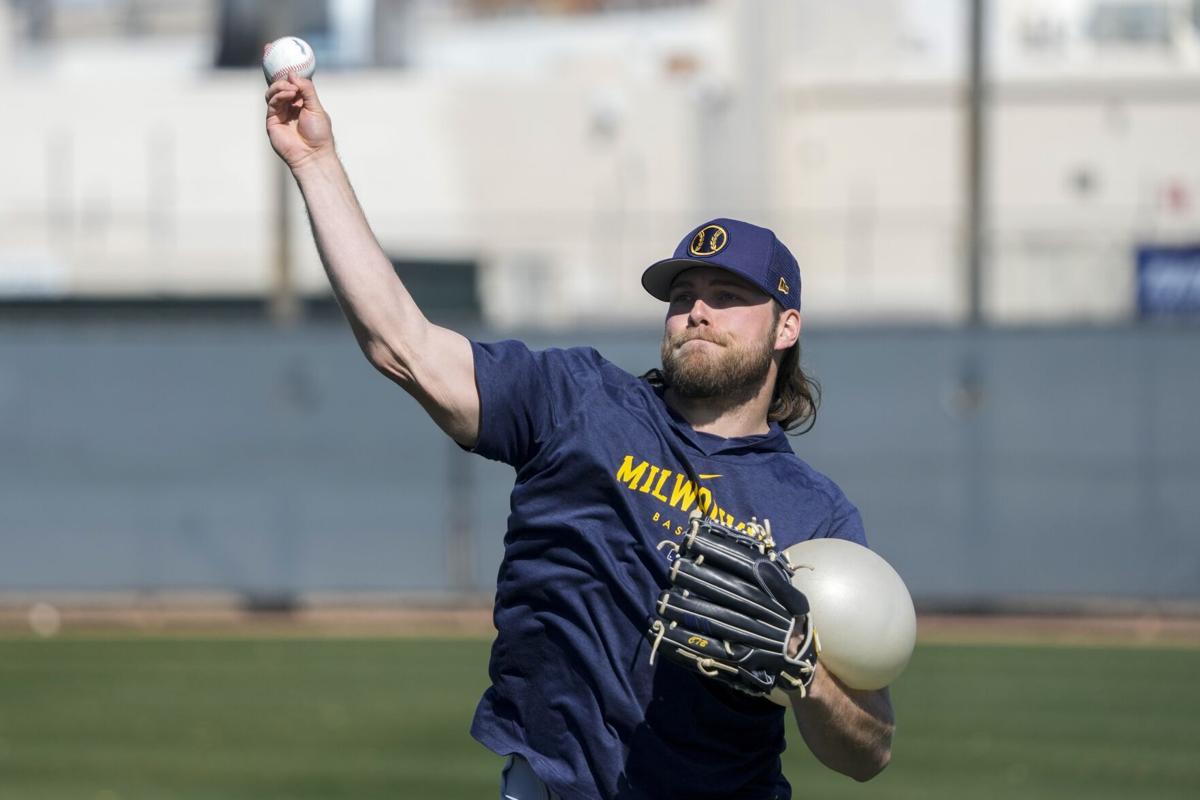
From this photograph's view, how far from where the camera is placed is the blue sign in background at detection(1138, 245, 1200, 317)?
80.5 ft

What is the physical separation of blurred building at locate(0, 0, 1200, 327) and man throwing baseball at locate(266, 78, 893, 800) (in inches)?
975

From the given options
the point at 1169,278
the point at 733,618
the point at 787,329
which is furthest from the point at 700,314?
the point at 1169,278

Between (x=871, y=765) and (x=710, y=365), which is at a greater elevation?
(x=710, y=365)

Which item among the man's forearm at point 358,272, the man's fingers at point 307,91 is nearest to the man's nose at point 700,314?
the man's forearm at point 358,272

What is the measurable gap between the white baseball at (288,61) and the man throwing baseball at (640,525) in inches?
1.1

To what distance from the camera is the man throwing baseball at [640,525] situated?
3.80 meters

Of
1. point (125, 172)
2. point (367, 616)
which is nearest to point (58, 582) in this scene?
point (367, 616)

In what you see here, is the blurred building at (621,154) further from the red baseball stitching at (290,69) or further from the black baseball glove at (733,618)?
the black baseball glove at (733,618)

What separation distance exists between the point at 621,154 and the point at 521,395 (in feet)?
95.4

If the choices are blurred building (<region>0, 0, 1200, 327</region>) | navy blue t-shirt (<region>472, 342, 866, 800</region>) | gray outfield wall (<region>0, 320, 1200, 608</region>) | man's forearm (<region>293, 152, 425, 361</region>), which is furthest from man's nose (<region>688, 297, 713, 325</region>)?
blurred building (<region>0, 0, 1200, 327</region>)

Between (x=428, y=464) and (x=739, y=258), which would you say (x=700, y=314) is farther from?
(x=428, y=464)

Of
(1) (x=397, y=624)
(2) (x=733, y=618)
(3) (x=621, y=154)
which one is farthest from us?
(3) (x=621, y=154)

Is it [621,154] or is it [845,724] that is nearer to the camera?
[845,724]

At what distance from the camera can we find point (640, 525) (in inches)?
158
